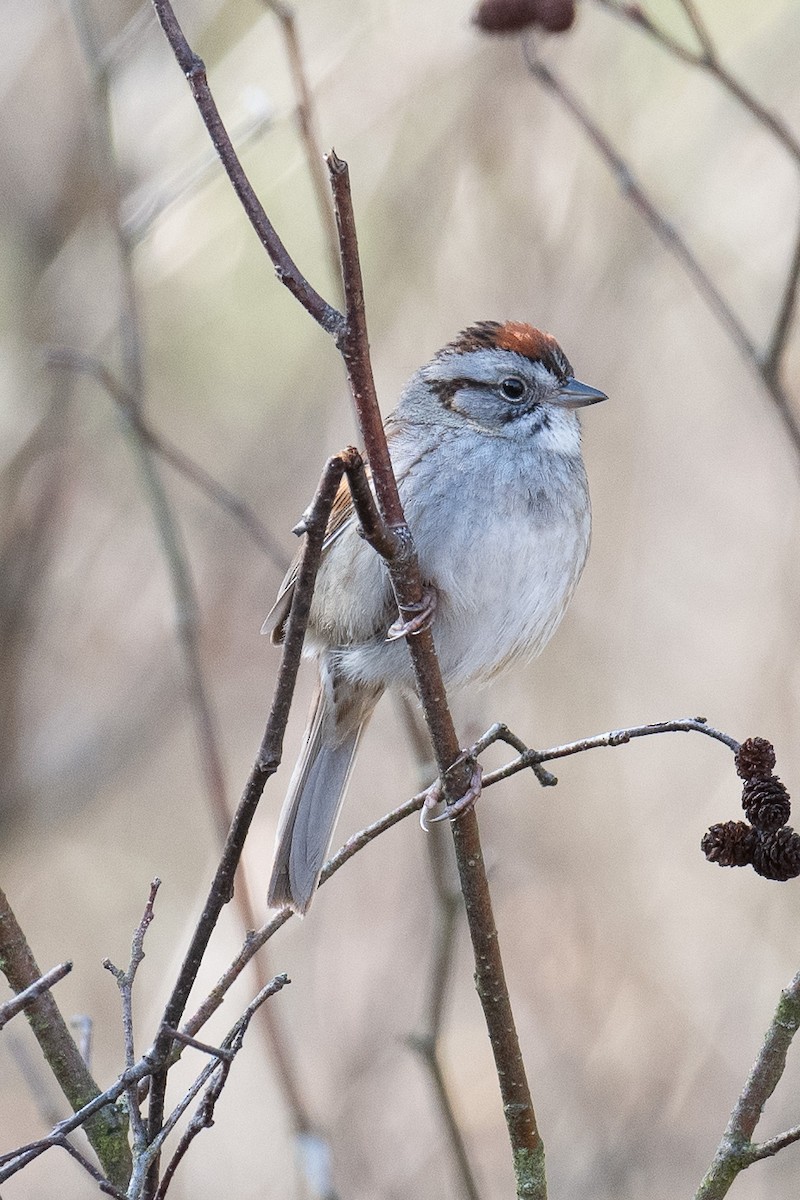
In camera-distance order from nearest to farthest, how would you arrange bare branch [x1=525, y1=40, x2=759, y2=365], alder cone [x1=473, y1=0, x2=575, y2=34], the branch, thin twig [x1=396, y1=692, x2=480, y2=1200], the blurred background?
1. the branch
2. thin twig [x1=396, y1=692, x2=480, y2=1200]
3. bare branch [x1=525, y1=40, x2=759, y2=365]
4. alder cone [x1=473, y1=0, x2=575, y2=34]
5. the blurred background

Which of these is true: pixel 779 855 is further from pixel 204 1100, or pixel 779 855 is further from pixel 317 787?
pixel 317 787

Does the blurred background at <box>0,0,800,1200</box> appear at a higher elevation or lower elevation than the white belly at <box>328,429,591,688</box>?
higher

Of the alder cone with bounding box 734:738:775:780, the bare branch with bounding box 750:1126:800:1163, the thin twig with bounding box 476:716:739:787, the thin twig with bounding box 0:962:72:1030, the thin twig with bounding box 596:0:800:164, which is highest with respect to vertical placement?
the thin twig with bounding box 596:0:800:164

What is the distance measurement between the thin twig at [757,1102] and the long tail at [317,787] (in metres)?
1.15

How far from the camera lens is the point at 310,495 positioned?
14.2 ft

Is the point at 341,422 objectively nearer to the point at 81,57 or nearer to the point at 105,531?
the point at 105,531

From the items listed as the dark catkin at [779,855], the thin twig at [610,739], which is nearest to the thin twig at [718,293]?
the thin twig at [610,739]

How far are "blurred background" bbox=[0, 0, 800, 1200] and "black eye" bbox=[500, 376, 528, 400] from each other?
1.20 meters

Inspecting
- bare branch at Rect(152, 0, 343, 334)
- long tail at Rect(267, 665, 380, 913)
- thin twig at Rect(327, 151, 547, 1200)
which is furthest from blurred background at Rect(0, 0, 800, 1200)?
bare branch at Rect(152, 0, 343, 334)

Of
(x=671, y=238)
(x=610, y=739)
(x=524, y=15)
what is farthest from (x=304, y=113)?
(x=610, y=739)

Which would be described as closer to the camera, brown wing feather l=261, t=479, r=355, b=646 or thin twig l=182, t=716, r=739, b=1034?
thin twig l=182, t=716, r=739, b=1034

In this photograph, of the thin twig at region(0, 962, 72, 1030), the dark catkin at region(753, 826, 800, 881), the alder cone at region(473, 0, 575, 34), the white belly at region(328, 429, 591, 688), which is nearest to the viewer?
the thin twig at region(0, 962, 72, 1030)

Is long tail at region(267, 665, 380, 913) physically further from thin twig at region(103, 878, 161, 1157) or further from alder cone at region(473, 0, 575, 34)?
alder cone at region(473, 0, 575, 34)

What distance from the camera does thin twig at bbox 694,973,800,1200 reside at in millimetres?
1405
